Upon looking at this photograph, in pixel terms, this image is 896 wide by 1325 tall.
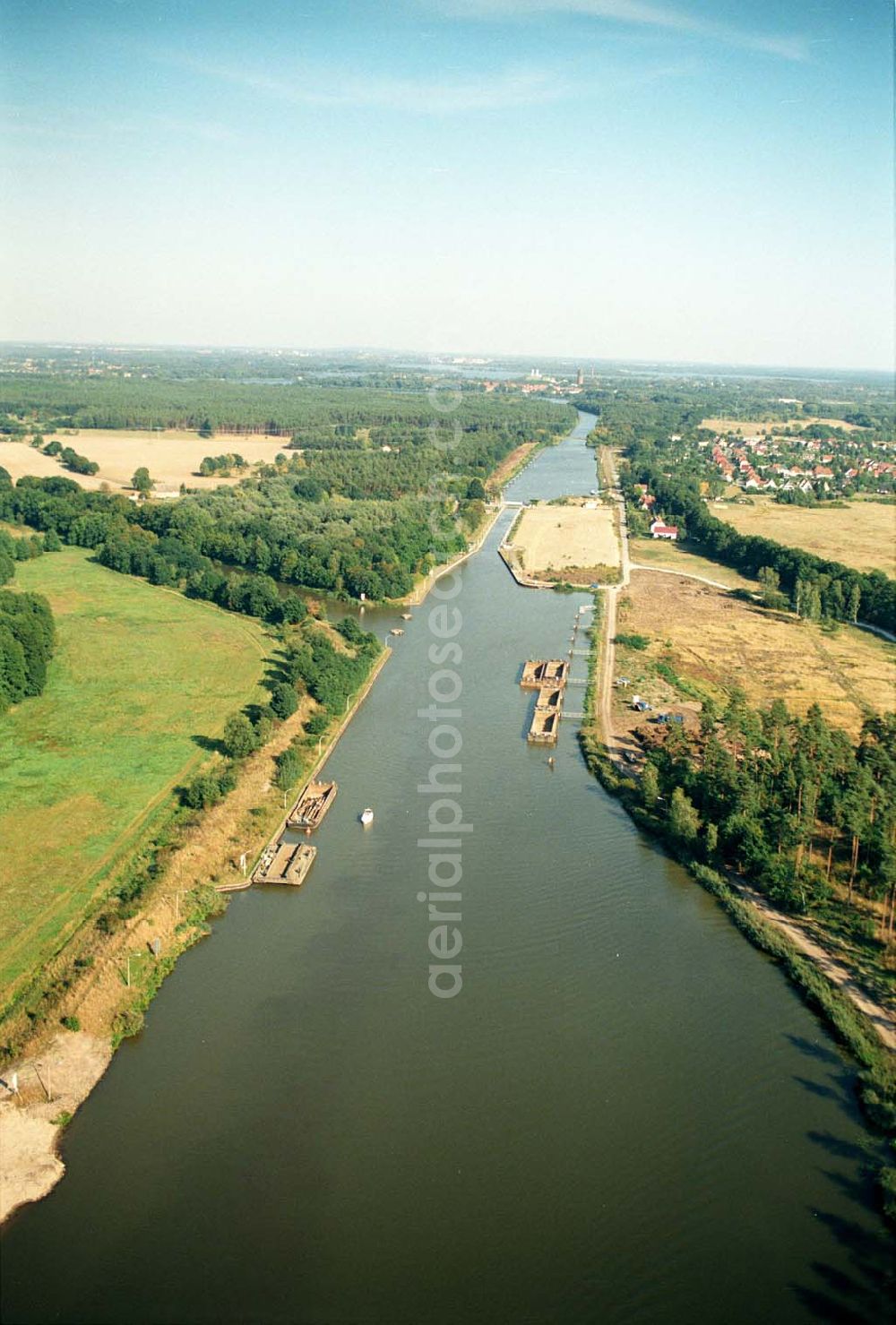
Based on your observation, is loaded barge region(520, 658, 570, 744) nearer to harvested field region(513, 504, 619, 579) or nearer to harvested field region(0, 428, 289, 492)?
harvested field region(513, 504, 619, 579)

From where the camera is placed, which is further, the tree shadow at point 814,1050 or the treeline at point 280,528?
the treeline at point 280,528

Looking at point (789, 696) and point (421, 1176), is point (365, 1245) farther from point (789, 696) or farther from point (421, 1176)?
point (789, 696)

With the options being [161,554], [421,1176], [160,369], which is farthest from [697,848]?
[160,369]

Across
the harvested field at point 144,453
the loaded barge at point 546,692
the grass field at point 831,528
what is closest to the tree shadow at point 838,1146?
the loaded barge at point 546,692

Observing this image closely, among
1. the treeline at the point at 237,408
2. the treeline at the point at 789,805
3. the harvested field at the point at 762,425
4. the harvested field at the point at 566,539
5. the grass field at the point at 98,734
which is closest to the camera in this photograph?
the grass field at the point at 98,734

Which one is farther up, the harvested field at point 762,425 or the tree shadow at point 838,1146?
the harvested field at point 762,425

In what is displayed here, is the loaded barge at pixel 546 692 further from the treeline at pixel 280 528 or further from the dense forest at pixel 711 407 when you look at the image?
the dense forest at pixel 711 407
